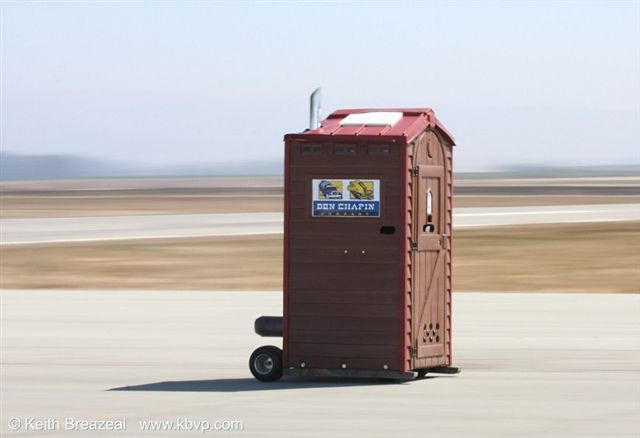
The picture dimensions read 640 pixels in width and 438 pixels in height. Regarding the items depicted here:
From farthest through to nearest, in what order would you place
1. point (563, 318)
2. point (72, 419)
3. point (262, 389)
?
1. point (563, 318)
2. point (262, 389)
3. point (72, 419)

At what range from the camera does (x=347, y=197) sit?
11.0m

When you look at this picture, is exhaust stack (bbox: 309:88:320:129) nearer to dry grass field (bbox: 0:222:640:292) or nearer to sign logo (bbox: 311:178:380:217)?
sign logo (bbox: 311:178:380:217)

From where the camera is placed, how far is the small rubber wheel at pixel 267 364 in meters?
11.4

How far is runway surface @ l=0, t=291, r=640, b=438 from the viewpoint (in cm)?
932

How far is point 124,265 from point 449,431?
21055 mm

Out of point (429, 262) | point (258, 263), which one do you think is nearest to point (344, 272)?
point (429, 262)

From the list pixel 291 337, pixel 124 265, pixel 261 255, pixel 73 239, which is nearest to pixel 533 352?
pixel 291 337

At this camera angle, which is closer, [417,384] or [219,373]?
[417,384]

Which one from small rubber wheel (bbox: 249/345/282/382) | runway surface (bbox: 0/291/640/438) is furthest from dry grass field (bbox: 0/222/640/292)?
small rubber wheel (bbox: 249/345/282/382)

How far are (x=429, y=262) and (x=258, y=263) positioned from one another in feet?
61.6

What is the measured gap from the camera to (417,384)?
1132 cm

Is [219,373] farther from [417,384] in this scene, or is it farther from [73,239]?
[73,239]

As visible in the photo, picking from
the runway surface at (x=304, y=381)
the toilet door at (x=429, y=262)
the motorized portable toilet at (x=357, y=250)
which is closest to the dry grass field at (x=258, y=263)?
the runway surface at (x=304, y=381)

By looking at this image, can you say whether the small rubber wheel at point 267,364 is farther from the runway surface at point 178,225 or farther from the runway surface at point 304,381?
the runway surface at point 178,225
